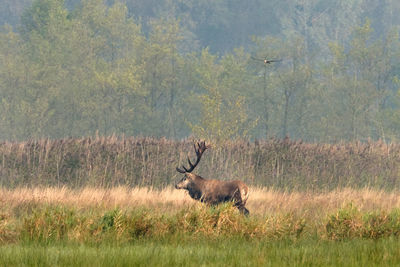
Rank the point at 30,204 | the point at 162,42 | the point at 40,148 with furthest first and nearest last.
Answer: the point at 162,42
the point at 40,148
the point at 30,204

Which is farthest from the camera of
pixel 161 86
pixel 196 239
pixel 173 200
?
pixel 161 86

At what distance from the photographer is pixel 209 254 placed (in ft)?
39.8

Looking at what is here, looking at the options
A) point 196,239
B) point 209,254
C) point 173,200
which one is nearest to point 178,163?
point 173,200

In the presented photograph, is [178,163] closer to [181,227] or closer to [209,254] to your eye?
[181,227]

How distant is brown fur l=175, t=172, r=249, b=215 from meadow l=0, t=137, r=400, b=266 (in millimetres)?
693

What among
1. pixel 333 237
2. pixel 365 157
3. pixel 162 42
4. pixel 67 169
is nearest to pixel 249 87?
pixel 162 42

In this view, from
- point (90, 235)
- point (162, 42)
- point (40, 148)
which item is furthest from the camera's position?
Result: point (162, 42)

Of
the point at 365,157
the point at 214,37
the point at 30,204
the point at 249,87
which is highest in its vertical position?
the point at 214,37

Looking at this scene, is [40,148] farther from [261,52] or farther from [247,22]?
[247,22]

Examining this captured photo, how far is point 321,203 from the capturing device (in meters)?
22.9

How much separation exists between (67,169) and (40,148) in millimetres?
1325

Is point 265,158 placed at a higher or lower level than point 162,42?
lower

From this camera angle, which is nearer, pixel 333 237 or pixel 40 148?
pixel 333 237

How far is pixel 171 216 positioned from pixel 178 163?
1283 centimetres
